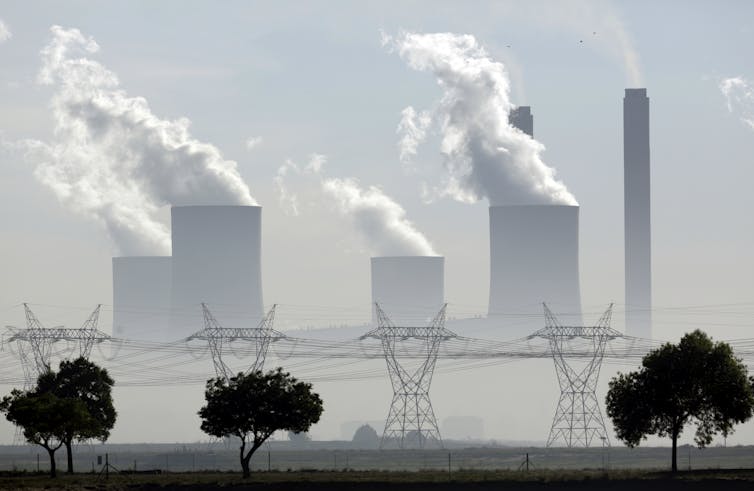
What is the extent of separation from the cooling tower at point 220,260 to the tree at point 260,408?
11837cm

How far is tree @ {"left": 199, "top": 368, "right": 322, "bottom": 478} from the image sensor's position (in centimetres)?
6144

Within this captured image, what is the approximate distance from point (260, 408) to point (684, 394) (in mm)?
17412

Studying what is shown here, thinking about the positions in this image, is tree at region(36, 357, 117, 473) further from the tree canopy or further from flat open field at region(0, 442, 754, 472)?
flat open field at region(0, 442, 754, 472)

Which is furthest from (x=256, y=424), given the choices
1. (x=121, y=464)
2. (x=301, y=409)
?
(x=121, y=464)

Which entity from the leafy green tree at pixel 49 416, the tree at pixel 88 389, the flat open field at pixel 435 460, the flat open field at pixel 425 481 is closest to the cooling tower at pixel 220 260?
the flat open field at pixel 435 460

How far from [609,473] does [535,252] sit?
135m

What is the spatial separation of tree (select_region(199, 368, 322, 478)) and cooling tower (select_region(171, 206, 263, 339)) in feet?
388

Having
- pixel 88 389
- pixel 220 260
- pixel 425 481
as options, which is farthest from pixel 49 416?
pixel 220 260

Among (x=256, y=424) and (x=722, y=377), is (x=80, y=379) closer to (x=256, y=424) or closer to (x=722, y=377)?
(x=256, y=424)

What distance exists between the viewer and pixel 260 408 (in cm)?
6138

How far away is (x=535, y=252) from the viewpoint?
193875 millimetres

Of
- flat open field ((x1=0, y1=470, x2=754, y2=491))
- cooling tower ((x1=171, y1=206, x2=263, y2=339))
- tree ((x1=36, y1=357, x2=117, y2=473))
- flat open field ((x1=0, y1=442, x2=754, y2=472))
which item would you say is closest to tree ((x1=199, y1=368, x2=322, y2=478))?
flat open field ((x1=0, y1=470, x2=754, y2=491))

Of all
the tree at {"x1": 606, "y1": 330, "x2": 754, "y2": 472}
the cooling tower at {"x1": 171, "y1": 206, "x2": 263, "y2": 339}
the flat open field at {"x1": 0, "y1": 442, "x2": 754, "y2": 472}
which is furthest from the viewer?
the cooling tower at {"x1": 171, "y1": 206, "x2": 263, "y2": 339}

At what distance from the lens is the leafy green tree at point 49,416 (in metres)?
61.8
